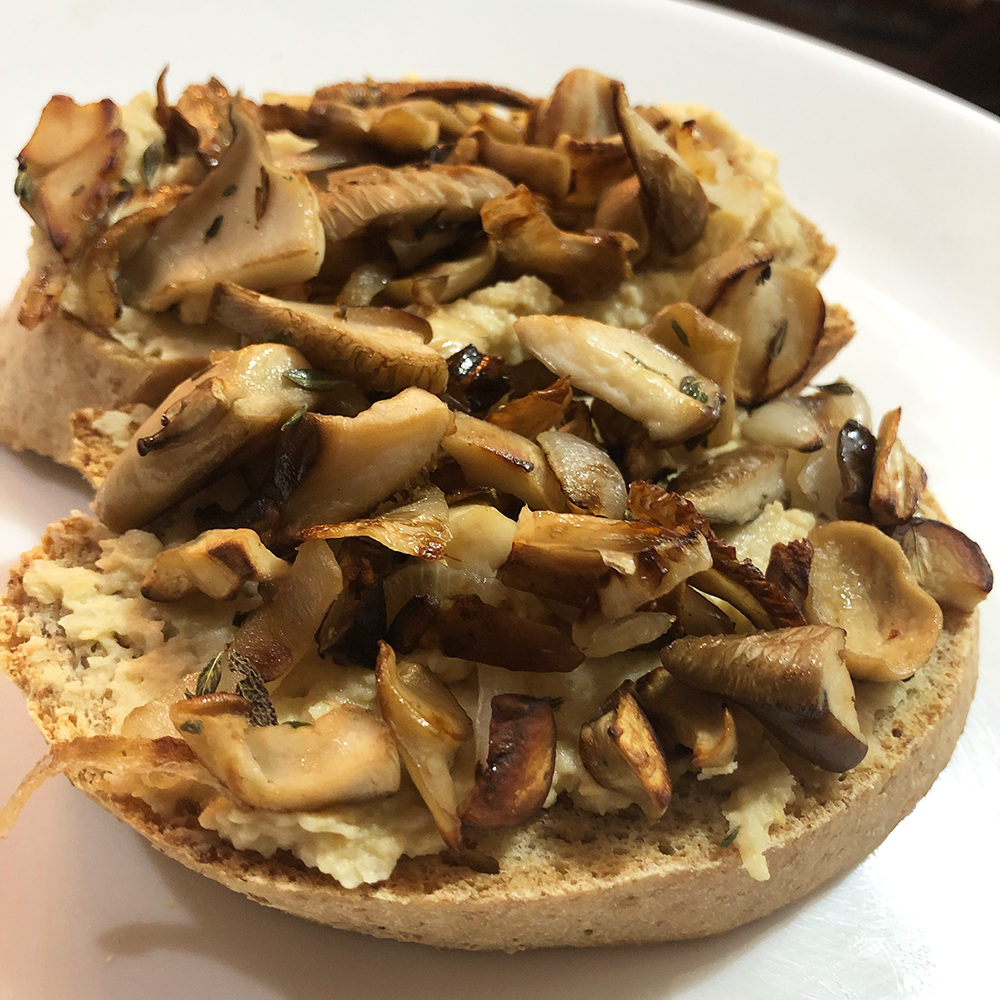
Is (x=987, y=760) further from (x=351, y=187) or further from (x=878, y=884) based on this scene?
(x=351, y=187)

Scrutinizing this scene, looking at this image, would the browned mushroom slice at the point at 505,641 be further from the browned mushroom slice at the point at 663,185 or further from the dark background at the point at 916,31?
the dark background at the point at 916,31

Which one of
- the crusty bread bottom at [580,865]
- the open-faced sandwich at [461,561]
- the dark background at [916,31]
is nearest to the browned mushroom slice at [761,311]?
the open-faced sandwich at [461,561]


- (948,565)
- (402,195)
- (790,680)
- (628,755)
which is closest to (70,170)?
(402,195)

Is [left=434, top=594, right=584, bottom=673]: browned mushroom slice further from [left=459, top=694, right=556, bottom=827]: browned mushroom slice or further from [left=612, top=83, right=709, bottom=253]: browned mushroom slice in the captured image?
[left=612, top=83, right=709, bottom=253]: browned mushroom slice

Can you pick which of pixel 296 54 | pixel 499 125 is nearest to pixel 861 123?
pixel 499 125

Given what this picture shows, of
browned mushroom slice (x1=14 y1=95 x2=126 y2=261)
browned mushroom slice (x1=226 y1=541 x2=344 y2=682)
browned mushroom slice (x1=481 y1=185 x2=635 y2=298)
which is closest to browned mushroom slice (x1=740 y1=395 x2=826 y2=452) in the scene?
browned mushroom slice (x1=481 y1=185 x2=635 y2=298)
